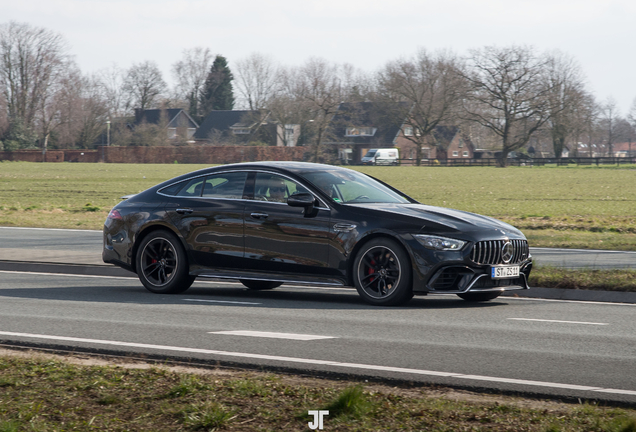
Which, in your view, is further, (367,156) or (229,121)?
(229,121)

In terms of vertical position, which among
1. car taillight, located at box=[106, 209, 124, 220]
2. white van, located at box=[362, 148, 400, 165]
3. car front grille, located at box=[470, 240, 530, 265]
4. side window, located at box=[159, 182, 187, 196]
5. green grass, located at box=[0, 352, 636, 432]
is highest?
white van, located at box=[362, 148, 400, 165]

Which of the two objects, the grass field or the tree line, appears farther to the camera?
the tree line

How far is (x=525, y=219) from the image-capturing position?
76.4 ft

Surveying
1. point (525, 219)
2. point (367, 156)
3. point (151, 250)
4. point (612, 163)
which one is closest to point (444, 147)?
point (367, 156)

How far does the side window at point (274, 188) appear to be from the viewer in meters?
10.4

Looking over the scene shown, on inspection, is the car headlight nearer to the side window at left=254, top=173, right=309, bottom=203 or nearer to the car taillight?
the side window at left=254, top=173, right=309, bottom=203

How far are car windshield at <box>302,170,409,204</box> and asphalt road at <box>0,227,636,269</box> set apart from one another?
3515 mm

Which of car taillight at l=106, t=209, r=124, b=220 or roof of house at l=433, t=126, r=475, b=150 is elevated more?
roof of house at l=433, t=126, r=475, b=150

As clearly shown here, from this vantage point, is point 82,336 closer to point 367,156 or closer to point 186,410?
point 186,410

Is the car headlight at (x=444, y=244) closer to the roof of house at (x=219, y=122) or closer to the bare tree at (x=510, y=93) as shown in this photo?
the bare tree at (x=510, y=93)

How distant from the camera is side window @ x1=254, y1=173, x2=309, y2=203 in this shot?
34.0ft

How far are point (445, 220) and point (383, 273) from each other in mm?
894

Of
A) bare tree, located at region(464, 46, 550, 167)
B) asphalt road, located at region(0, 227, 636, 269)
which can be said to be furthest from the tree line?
asphalt road, located at region(0, 227, 636, 269)

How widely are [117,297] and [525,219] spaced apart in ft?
48.8
